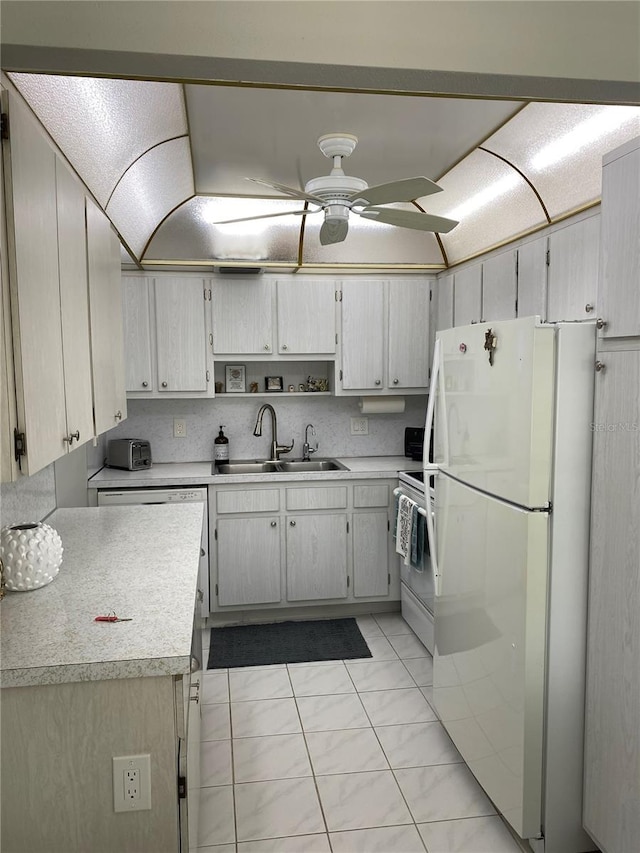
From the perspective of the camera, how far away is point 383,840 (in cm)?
223

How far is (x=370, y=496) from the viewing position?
4160mm

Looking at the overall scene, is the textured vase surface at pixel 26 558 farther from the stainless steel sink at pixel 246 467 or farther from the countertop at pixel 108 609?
the stainless steel sink at pixel 246 467

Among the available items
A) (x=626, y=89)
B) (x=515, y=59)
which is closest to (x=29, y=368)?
(x=515, y=59)

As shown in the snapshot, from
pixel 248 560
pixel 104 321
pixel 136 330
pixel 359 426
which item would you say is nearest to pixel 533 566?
pixel 104 321

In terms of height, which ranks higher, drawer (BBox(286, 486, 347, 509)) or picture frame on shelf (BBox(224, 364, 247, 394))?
picture frame on shelf (BBox(224, 364, 247, 394))

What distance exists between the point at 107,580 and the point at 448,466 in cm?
144

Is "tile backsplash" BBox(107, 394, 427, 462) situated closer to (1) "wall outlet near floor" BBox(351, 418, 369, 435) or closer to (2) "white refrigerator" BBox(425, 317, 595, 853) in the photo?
(1) "wall outlet near floor" BBox(351, 418, 369, 435)

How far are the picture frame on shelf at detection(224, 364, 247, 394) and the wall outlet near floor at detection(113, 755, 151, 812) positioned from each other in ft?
10.5

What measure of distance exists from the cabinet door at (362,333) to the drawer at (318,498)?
749 mm

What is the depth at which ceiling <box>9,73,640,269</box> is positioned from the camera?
2447 millimetres

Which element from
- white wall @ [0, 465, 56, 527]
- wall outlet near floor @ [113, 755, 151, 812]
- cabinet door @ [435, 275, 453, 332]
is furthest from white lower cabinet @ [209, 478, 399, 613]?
wall outlet near floor @ [113, 755, 151, 812]

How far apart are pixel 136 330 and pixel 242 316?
0.70m

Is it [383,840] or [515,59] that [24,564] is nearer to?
[383,840]

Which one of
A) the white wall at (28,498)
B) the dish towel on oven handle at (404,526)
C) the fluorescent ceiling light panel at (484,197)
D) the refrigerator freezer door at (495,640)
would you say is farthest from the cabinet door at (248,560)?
the fluorescent ceiling light panel at (484,197)
